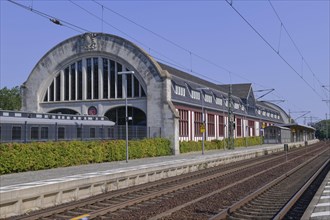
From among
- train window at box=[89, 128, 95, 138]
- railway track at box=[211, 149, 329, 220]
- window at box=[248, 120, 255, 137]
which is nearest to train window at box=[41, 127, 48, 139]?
train window at box=[89, 128, 95, 138]

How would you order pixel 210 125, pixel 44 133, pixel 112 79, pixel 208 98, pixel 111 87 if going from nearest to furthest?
pixel 44 133, pixel 112 79, pixel 111 87, pixel 210 125, pixel 208 98

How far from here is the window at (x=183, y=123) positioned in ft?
169

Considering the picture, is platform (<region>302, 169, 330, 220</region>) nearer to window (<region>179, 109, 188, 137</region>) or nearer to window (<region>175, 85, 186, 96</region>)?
window (<region>179, 109, 188, 137</region>)

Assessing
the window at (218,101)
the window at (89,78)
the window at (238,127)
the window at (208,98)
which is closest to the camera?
the window at (89,78)

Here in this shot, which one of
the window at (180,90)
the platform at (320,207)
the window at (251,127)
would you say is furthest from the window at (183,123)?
the window at (251,127)

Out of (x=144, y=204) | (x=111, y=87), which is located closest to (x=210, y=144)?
(x=111, y=87)

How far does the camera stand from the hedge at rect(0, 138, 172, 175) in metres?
24.3

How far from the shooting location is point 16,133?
1142 inches

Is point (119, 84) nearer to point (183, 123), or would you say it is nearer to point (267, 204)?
point (183, 123)

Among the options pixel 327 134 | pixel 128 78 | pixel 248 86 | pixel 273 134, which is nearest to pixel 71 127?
pixel 128 78

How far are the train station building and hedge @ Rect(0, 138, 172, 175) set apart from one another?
20.9 ft

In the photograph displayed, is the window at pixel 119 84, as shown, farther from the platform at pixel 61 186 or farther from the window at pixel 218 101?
the window at pixel 218 101

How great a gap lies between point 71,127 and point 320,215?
88.0 ft

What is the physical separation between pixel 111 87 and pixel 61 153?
21.8 metres
